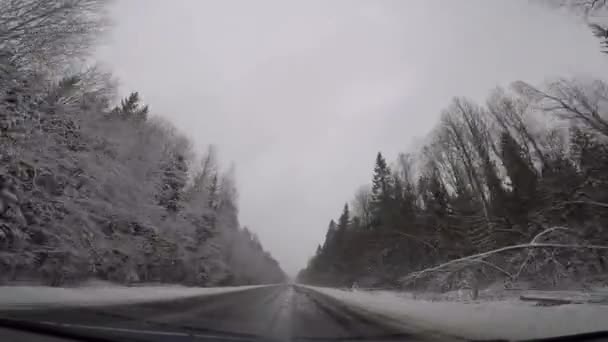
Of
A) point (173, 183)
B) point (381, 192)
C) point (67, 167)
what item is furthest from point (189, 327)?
point (381, 192)

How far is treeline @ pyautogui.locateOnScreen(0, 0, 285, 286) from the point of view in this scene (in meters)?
7.93

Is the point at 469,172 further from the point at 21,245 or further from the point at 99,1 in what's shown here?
the point at 21,245

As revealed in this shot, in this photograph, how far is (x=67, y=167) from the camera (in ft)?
32.7

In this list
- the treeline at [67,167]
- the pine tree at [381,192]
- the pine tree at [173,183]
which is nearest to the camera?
the treeline at [67,167]

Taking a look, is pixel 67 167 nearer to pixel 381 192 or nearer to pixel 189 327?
pixel 189 327

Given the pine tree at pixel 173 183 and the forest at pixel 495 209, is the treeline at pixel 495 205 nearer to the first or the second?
the forest at pixel 495 209

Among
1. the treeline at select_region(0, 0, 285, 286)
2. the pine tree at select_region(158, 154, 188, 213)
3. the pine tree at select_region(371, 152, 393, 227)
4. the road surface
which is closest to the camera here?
the road surface

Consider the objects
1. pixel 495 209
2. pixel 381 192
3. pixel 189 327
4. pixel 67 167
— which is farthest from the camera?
pixel 381 192

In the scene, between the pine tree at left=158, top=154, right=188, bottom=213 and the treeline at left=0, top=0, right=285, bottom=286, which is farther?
the pine tree at left=158, top=154, right=188, bottom=213

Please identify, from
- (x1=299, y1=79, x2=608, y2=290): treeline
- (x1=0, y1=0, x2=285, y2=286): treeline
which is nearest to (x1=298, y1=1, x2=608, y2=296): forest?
(x1=299, y1=79, x2=608, y2=290): treeline

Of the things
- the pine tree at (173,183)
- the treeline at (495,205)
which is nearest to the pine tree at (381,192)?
the treeline at (495,205)

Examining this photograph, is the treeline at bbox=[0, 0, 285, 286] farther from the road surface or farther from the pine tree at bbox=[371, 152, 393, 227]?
the pine tree at bbox=[371, 152, 393, 227]

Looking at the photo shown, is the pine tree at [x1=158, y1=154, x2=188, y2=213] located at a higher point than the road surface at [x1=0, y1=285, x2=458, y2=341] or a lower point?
higher

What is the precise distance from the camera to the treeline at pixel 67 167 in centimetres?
793
